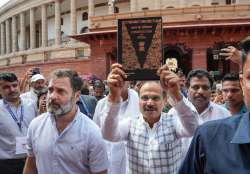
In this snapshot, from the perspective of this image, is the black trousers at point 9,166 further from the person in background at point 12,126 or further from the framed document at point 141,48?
the framed document at point 141,48

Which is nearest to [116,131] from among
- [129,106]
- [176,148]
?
[176,148]

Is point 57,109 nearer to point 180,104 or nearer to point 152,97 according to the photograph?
point 152,97

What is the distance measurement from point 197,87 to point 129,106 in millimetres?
845

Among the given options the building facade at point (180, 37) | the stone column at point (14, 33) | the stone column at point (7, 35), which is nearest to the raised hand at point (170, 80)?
the building facade at point (180, 37)

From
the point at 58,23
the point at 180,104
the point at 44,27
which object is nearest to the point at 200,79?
the point at 180,104

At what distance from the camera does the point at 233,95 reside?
18.3 ft

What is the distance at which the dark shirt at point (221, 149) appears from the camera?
6.77 ft

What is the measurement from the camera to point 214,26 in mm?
26500

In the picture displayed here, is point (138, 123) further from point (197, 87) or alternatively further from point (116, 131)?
point (197, 87)

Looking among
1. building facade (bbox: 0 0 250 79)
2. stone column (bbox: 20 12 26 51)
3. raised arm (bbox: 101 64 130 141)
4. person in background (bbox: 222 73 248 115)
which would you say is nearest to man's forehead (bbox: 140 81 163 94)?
raised arm (bbox: 101 64 130 141)

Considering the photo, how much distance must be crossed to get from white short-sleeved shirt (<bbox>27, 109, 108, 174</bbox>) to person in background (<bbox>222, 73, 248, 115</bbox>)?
2207 mm

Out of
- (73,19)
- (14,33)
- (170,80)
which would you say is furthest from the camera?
(14,33)

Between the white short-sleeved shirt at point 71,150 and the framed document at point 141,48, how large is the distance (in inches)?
23.7

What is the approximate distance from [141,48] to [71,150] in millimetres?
1051
